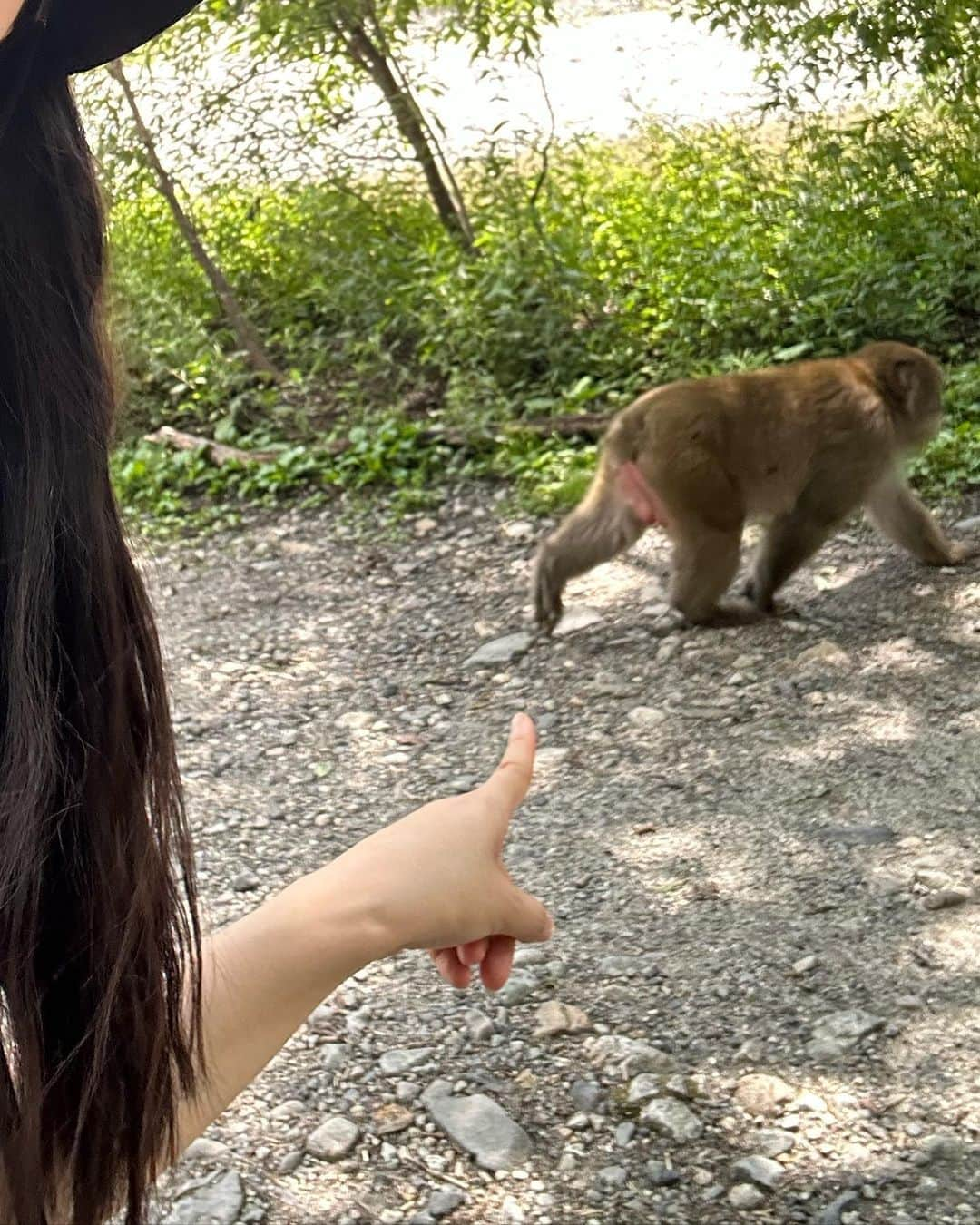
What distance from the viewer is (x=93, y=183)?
1335 millimetres

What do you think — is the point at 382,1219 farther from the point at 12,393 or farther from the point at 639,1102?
the point at 12,393

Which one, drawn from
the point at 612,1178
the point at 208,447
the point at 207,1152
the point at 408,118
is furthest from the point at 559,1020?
the point at 408,118

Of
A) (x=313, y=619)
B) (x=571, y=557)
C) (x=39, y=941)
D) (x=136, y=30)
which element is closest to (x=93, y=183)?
(x=136, y=30)

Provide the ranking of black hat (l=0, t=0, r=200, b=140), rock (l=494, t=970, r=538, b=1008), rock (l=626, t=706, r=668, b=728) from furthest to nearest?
rock (l=626, t=706, r=668, b=728), rock (l=494, t=970, r=538, b=1008), black hat (l=0, t=0, r=200, b=140)

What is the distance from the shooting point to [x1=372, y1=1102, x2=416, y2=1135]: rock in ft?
8.55

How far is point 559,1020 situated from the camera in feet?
9.28

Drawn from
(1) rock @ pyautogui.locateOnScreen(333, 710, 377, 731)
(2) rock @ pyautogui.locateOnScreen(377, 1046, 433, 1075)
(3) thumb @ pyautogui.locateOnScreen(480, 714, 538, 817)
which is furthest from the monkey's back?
(3) thumb @ pyautogui.locateOnScreen(480, 714, 538, 817)

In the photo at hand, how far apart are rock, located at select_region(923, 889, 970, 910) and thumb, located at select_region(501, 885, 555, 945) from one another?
154 centimetres

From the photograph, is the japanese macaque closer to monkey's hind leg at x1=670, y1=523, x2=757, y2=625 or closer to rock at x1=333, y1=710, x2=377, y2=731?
monkey's hind leg at x1=670, y1=523, x2=757, y2=625

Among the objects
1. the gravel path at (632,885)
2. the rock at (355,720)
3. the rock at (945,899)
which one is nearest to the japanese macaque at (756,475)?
the gravel path at (632,885)

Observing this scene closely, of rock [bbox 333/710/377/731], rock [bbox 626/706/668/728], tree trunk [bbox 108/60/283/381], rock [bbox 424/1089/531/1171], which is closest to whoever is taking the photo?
rock [bbox 424/1089/531/1171]

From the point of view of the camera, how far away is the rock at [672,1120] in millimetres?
2477

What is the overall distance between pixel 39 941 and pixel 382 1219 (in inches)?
50.4

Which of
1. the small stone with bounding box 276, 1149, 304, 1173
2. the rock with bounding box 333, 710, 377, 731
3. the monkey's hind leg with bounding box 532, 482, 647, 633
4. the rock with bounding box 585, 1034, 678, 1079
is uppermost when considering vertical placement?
the monkey's hind leg with bounding box 532, 482, 647, 633
